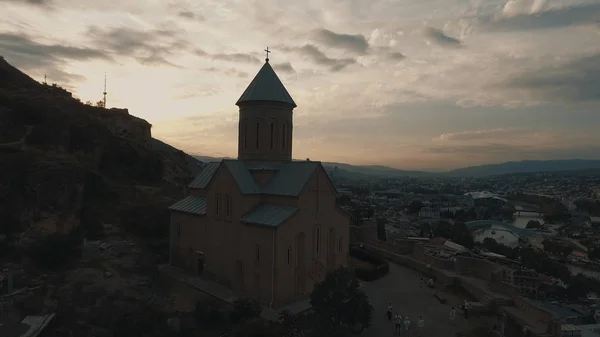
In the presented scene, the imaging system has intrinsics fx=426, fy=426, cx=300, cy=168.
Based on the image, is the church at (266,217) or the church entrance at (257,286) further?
the church entrance at (257,286)

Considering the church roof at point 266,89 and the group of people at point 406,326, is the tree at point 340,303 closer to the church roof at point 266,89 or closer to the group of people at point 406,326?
the group of people at point 406,326

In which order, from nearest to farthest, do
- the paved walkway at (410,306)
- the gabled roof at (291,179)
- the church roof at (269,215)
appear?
the paved walkway at (410,306), the church roof at (269,215), the gabled roof at (291,179)

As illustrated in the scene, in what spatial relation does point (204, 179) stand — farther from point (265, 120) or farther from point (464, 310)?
point (464, 310)

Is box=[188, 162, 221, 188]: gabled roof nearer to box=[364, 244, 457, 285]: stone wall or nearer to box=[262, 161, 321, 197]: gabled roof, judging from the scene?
box=[262, 161, 321, 197]: gabled roof

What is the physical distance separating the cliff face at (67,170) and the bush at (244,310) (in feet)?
38.9

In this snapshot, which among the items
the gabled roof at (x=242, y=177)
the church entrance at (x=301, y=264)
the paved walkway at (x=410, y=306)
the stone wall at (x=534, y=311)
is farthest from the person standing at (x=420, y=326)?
the gabled roof at (x=242, y=177)

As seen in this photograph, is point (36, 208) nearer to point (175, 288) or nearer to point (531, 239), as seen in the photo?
point (175, 288)

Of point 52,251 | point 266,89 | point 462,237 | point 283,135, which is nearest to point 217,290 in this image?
point 283,135

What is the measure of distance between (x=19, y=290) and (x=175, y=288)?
6150mm

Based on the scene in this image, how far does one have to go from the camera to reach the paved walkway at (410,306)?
1552cm

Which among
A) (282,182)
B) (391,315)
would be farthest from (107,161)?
(391,315)

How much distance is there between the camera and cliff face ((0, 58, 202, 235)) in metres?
22.1

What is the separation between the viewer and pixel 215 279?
19.2 metres

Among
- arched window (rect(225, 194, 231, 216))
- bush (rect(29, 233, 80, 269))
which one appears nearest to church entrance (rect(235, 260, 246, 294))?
arched window (rect(225, 194, 231, 216))
